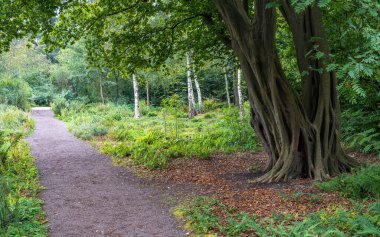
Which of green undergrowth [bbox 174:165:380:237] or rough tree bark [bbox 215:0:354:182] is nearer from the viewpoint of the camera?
green undergrowth [bbox 174:165:380:237]

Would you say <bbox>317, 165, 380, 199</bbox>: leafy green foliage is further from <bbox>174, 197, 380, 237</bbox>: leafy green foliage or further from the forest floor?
<bbox>174, 197, 380, 237</bbox>: leafy green foliage

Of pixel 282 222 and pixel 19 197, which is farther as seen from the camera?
pixel 19 197

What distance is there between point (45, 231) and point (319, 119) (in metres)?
5.33

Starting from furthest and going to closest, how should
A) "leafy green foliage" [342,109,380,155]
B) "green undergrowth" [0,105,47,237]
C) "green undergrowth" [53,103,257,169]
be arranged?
"green undergrowth" [53,103,257,169]
"leafy green foliage" [342,109,380,155]
"green undergrowth" [0,105,47,237]

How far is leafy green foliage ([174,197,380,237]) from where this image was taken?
13.0 ft

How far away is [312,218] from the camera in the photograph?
15.1 feet

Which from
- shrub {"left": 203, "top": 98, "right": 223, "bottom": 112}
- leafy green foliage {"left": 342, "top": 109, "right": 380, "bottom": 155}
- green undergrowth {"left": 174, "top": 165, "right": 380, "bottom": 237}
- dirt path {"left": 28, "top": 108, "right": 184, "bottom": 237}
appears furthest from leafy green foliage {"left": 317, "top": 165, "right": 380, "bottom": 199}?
shrub {"left": 203, "top": 98, "right": 223, "bottom": 112}

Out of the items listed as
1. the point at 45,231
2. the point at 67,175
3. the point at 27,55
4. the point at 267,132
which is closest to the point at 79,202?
the point at 45,231

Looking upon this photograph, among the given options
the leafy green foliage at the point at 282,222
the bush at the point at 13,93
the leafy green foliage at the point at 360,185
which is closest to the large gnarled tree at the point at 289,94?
the leafy green foliage at the point at 360,185

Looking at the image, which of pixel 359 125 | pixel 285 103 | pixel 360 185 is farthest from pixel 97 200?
pixel 359 125

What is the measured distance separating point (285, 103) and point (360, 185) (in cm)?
214

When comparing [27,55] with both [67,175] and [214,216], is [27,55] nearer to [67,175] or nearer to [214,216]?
[67,175]

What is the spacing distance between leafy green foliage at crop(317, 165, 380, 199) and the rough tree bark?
0.89m

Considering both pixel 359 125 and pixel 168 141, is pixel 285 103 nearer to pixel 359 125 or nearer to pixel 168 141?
pixel 359 125
